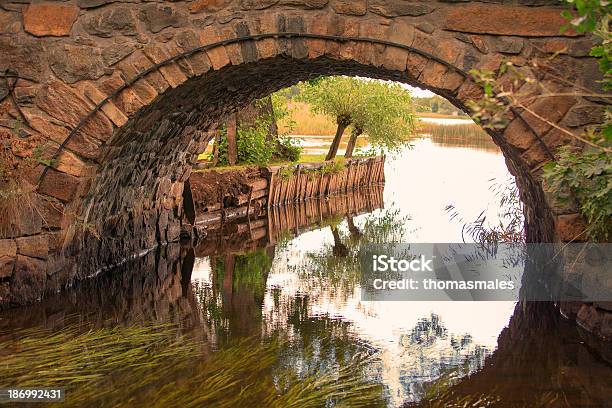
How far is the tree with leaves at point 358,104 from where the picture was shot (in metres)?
21.1

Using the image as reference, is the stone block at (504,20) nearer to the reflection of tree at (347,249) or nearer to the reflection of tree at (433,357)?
the reflection of tree at (433,357)

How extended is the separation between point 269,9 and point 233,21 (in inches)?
11.1

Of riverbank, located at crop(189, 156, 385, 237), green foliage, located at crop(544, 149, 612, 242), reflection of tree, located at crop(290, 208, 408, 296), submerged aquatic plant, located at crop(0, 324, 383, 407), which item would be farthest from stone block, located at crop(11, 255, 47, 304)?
riverbank, located at crop(189, 156, 385, 237)

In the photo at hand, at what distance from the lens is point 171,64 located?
7.40 m

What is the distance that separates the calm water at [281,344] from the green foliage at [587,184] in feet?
2.80

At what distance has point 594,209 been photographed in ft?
21.2

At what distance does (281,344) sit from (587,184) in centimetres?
233

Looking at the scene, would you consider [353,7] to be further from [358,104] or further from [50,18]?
[358,104]

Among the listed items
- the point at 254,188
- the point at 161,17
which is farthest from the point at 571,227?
the point at 254,188

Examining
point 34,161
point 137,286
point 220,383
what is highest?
point 34,161

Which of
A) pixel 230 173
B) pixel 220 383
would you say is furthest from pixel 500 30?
pixel 230 173

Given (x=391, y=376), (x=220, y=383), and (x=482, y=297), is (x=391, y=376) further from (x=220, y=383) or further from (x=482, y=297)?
(x=482, y=297)

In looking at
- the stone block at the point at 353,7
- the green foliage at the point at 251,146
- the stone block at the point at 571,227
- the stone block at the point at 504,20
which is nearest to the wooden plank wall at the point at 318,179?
the green foliage at the point at 251,146

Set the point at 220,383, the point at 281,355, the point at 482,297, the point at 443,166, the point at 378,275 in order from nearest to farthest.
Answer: the point at 220,383 → the point at 281,355 → the point at 482,297 → the point at 378,275 → the point at 443,166
